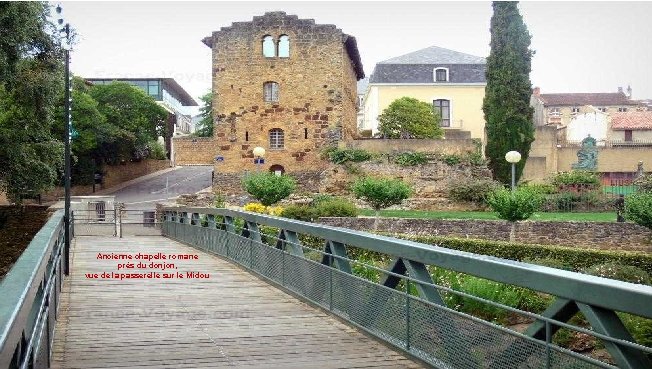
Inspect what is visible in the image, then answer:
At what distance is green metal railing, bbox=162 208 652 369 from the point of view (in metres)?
4.04

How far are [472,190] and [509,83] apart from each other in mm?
5929

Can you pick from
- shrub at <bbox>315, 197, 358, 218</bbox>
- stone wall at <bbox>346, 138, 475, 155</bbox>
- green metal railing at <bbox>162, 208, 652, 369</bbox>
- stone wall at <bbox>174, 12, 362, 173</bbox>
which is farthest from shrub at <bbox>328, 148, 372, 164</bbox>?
green metal railing at <bbox>162, 208, 652, 369</bbox>

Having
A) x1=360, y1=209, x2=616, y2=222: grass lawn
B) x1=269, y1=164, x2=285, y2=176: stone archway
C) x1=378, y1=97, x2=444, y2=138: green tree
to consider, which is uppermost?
x1=378, y1=97, x2=444, y2=138: green tree

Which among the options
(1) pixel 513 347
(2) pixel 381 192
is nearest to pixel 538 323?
(1) pixel 513 347

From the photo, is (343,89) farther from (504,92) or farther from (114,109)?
(114,109)

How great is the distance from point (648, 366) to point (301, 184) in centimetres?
→ 3878

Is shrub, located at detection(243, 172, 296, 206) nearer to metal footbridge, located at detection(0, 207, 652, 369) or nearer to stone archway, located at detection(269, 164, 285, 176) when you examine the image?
stone archway, located at detection(269, 164, 285, 176)

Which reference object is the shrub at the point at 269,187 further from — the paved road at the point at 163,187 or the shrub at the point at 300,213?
the paved road at the point at 163,187

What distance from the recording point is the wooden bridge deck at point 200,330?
6285 mm

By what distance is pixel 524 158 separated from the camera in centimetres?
Answer: 3928

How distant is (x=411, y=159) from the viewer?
40594 millimetres

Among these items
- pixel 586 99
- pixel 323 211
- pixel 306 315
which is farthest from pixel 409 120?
pixel 586 99

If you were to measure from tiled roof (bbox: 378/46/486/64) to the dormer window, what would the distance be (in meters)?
0.98

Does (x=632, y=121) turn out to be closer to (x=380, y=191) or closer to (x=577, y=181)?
(x=577, y=181)
